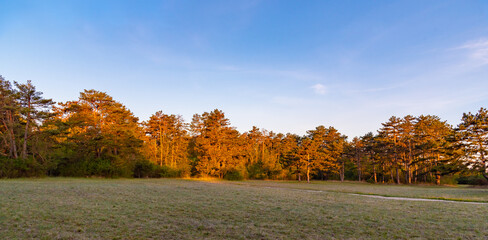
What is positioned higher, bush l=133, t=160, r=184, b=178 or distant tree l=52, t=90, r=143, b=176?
distant tree l=52, t=90, r=143, b=176

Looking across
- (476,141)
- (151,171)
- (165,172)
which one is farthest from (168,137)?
(476,141)

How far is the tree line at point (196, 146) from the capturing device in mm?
25672

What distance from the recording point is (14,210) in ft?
23.3

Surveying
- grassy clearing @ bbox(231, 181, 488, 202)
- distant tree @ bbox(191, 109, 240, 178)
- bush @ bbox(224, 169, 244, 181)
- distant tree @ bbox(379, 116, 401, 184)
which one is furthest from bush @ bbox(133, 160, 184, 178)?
distant tree @ bbox(379, 116, 401, 184)

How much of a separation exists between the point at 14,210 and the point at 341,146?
164 ft

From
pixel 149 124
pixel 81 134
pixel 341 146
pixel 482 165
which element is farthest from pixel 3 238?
pixel 341 146

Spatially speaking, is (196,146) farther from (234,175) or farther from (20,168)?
(20,168)

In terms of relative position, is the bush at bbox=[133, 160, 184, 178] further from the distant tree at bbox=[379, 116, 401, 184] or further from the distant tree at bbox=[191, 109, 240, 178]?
the distant tree at bbox=[379, 116, 401, 184]

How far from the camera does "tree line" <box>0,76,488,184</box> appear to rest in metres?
25.7

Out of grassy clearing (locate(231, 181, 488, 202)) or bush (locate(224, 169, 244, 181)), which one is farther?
bush (locate(224, 169, 244, 181))

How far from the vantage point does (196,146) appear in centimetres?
4388

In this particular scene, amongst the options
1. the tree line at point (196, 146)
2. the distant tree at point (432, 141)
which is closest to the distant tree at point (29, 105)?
the tree line at point (196, 146)

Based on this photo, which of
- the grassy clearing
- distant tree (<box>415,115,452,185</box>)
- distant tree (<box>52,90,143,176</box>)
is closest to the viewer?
the grassy clearing

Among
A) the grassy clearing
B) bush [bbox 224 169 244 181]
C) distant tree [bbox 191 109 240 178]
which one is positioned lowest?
bush [bbox 224 169 244 181]
